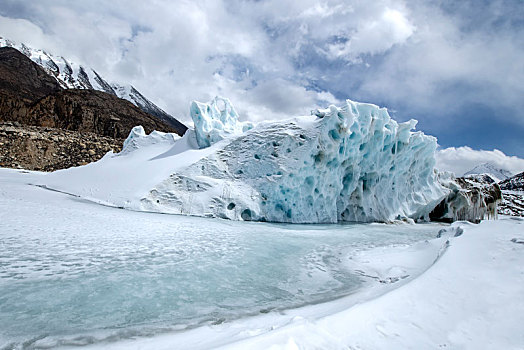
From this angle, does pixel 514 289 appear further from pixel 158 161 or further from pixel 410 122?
pixel 410 122

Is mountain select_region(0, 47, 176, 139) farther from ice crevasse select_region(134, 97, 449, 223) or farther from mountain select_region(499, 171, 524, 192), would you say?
mountain select_region(499, 171, 524, 192)

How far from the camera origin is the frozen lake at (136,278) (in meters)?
1.82

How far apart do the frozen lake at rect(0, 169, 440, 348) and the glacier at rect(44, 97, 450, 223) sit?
306 cm

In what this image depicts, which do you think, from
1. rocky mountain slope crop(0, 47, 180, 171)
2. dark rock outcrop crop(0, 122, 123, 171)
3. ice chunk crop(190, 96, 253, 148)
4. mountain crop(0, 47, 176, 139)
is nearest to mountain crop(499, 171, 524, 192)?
ice chunk crop(190, 96, 253, 148)

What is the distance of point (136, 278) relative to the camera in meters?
2.68

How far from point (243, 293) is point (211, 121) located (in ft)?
31.0

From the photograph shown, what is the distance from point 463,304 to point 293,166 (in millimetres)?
7622

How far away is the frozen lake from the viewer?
1823 millimetres

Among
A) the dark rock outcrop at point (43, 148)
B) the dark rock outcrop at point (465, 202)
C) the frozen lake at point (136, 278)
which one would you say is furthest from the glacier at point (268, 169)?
the dark rock outcrop at point (43, 148)

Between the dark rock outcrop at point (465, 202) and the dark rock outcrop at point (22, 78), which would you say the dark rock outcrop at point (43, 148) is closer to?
the dark rock outcrop at point (465, 202)

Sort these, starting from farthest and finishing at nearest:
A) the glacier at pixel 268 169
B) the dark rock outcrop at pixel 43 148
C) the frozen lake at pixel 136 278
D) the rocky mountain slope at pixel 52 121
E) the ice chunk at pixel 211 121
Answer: the rocky mountain slope at pixel 52 121, the dark rock outcrop at pixel 43 148, the ice chunk at pixel 211 121, the glacier at pixel 268 169, the frozen lake at pixel 136 278

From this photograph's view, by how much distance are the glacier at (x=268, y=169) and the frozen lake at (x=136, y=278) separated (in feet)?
10.1

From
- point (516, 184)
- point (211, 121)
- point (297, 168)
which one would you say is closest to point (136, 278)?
point (297, 168)

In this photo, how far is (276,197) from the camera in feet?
30.4
